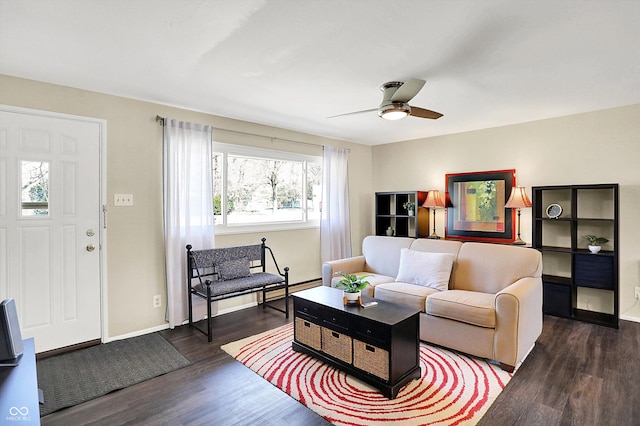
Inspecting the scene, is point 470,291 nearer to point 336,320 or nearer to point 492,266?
point 492,266

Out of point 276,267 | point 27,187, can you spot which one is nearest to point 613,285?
point 276,267

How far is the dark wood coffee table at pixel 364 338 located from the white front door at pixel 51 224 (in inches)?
79.9

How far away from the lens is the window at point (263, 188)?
4.12 meters

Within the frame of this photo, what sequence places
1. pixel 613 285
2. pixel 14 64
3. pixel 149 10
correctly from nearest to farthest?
1. pixel 149 10
2. pixel 14 64
3. pixel 613 285

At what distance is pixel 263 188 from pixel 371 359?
111 inches

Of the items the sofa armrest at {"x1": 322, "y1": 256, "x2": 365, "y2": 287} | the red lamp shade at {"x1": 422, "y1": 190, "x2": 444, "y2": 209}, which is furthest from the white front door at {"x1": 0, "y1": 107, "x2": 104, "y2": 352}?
the red lamp shade at {"x1": 422, "y1": 190, "x2": 444, "y2": 209}

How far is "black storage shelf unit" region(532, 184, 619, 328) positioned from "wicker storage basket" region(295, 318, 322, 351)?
292 cm

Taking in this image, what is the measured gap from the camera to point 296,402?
226 cm

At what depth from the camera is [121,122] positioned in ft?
10.8

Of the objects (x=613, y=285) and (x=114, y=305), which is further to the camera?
(x=613, y=285)

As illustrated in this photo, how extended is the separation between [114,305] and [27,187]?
129cm

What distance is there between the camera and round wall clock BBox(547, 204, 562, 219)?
160 inches

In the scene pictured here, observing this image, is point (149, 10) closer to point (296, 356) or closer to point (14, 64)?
point (14, 64)

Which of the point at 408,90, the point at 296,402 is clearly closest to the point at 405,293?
the point at 296,402
